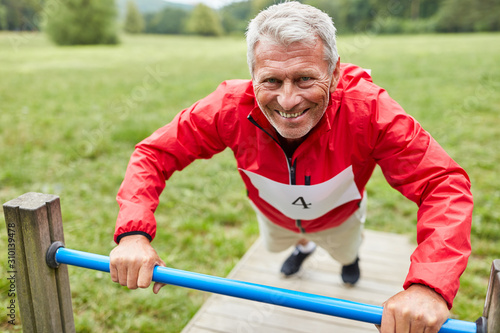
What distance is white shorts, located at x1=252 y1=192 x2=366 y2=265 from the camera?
99.6 inches

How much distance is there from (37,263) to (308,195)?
1.13 meters

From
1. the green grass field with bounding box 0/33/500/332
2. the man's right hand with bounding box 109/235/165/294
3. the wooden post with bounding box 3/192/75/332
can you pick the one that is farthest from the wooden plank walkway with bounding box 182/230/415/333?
the man's right hand with bounding box 109/235/165/294

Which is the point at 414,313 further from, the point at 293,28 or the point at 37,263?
the point at 37,263

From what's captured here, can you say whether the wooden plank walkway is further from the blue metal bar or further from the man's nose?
the man's nose

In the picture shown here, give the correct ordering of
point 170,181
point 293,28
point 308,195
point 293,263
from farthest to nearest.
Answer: point 170,181, point 293,263, point 308,195, point 293,28

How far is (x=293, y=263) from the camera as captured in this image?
300cm

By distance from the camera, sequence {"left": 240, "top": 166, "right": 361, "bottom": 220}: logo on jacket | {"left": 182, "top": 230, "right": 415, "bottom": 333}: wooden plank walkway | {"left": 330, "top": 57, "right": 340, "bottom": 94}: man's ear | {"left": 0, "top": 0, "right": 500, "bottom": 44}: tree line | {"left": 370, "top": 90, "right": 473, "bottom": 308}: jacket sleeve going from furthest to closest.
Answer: {"left": 0, "top": 0, "right": 500, "bottom": 44}: tree line, {"left": 182, "top": 230, "right": 415, "bottom": 333}: wooden plank walkway, {"left": 240, "top": 166, "right": 361, "bottom": 220}: logo on jacket, {"left": 330, "top": 57, "right": 340, "bottom": 94}: man's ear, {"left": 370, "top": 90, "right": 473, "bottom": 308}: jacket sleeve

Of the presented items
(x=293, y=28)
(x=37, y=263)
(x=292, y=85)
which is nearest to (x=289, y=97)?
(x=292, y=85)

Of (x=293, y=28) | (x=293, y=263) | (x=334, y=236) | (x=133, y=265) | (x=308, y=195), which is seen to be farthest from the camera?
(x=293, y=263)

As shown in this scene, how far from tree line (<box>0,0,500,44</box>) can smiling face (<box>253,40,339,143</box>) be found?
18.9 meters

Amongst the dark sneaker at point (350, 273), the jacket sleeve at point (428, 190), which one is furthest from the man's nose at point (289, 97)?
the dark sneaker at point (350, 273)

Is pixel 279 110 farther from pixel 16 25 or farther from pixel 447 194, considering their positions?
pixel 16 25

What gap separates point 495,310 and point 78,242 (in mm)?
3029

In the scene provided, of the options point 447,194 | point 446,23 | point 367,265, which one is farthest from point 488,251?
point 446,23
